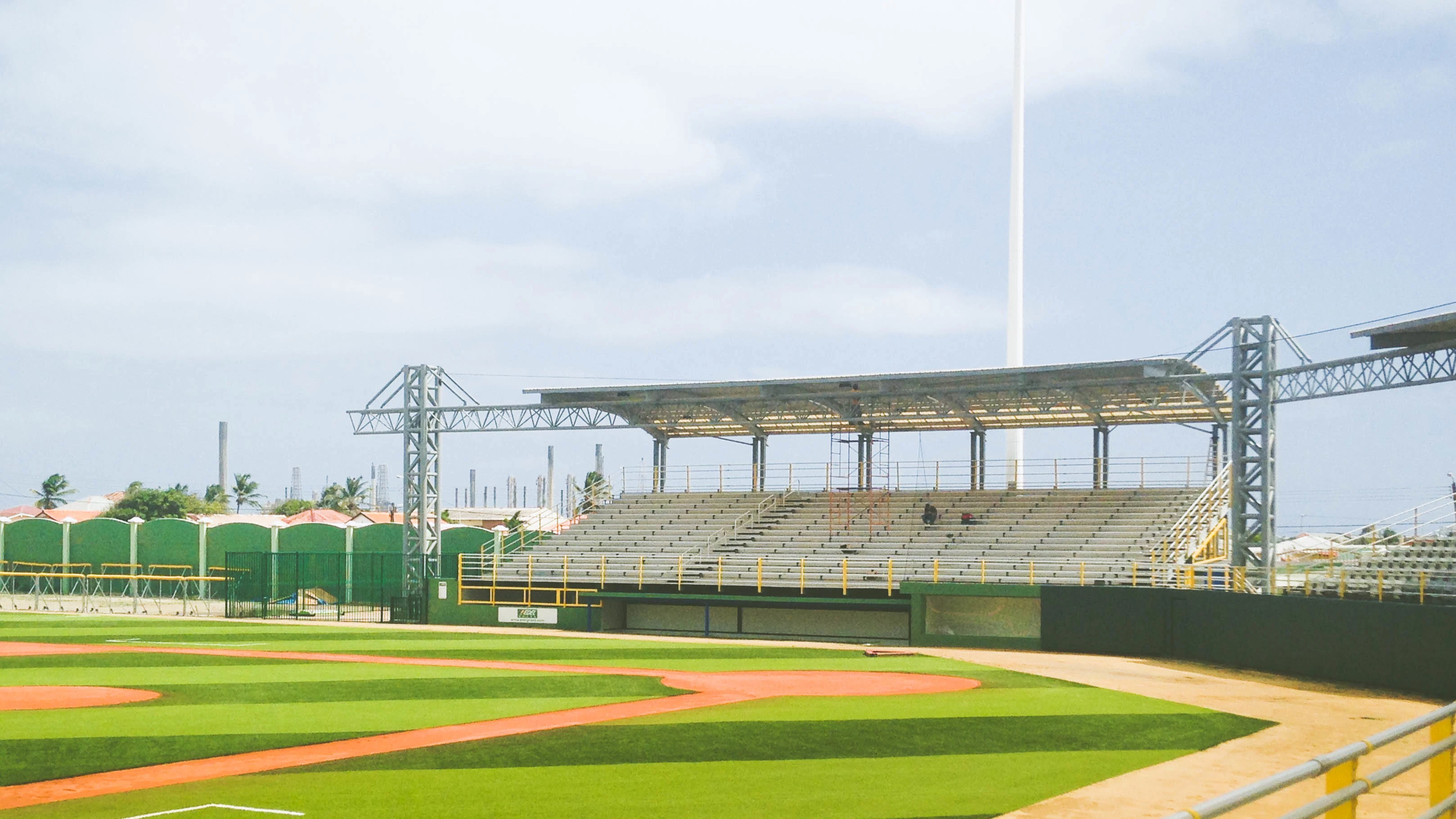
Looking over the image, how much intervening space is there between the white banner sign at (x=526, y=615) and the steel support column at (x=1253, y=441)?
1940 cm

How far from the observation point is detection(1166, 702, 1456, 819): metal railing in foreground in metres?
4.37

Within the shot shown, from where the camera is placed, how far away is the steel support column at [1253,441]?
2962 cm

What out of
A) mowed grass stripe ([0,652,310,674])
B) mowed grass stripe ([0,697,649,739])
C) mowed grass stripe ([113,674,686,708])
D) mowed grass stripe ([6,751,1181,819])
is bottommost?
mowed grass stripe ([0,652,310,674])

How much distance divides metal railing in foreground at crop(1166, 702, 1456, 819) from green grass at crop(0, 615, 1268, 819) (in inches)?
161

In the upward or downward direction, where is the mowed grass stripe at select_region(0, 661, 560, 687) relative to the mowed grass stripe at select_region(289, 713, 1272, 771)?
downward

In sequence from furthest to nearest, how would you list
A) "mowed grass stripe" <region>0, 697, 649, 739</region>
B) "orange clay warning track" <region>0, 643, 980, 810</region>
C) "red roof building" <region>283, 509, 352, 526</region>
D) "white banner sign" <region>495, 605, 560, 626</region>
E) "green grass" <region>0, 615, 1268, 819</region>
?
"red roof building" <region>283, 509, 352, 526</region>, "white banner sign" <region>495, 605, 560, 626</region>, "mowed grass stripe" <region>0, 697, 649, 739</region>, "orange clay warning track" <region>0, 643, 980, 810</region>, "green grass" <region>0, 615, 1268, 819</region>

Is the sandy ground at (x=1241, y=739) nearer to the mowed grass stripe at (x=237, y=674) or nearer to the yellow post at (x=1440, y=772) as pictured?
the yellow post at (x=1440, y=772)

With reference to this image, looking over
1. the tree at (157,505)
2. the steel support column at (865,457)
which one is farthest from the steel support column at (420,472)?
the tree at (157,505)

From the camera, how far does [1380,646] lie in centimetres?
2189

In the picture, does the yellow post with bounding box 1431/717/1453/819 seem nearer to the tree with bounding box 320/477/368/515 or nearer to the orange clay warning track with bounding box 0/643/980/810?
the orange clay warning track with bounding box 0/643/980/810

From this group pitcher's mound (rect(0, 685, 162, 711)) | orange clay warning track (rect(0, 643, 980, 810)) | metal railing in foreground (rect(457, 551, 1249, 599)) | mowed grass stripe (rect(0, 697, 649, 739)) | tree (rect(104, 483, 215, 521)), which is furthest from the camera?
tree (rect(104, 483, 215, 521))

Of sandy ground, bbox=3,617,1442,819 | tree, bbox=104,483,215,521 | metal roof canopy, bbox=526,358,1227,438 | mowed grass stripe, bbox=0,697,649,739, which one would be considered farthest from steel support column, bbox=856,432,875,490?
tree, bbox=104,483,215,521

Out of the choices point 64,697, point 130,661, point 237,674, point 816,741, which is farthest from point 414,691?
point 130,661

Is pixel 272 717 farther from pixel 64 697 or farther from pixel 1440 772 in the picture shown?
pixel 1440 772
